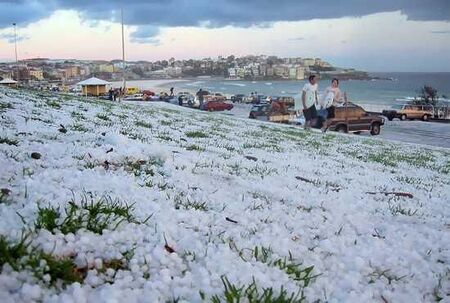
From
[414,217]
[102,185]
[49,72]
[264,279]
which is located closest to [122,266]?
[264,279]

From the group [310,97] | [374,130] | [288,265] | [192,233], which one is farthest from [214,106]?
[288,265]

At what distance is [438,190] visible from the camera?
673 cm

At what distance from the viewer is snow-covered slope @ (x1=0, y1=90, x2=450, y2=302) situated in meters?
2.25

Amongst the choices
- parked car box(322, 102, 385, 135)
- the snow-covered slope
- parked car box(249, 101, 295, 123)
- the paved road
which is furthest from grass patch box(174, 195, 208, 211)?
parked car box(249, 101, 295, 123)

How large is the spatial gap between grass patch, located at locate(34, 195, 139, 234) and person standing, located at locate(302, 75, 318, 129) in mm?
14232

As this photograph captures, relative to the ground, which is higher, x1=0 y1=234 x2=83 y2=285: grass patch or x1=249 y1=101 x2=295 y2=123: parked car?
x1=0 y1=234 x2=83 y2=285: grass patch

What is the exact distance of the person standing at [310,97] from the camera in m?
16.9

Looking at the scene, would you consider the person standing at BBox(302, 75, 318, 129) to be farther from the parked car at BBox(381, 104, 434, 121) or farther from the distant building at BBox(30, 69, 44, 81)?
the distant building at BBox(30, 69, 44, 81)

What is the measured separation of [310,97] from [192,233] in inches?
590

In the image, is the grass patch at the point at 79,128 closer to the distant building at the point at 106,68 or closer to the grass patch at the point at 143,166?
the grass patch at the point at 143,166

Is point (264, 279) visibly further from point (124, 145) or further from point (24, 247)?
point (124, 145)

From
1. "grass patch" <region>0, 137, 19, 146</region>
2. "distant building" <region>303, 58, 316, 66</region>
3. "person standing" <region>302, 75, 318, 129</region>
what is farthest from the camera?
"distant building" <region>303, 58, 316, 66</region>

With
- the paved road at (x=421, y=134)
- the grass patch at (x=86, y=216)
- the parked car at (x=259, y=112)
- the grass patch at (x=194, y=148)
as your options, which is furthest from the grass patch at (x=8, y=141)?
the parked car at (x=259, y=112)

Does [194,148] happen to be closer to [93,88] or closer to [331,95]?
[331,95]
